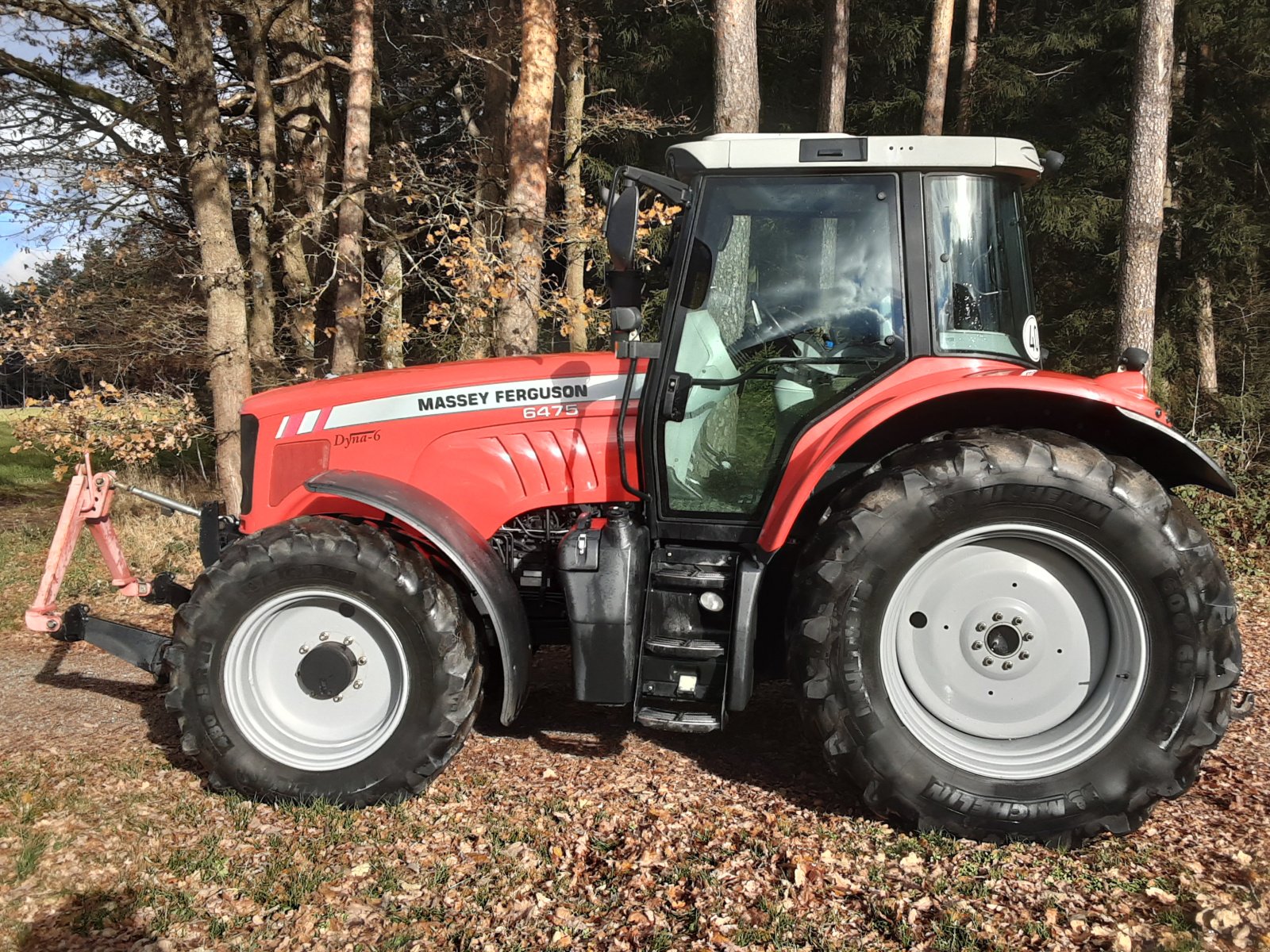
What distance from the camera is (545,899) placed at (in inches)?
111

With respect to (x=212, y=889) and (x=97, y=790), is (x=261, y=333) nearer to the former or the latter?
(x=97, y=790)

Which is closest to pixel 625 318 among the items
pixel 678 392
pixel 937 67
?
pixel 678 392

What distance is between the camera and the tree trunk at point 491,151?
976 cm

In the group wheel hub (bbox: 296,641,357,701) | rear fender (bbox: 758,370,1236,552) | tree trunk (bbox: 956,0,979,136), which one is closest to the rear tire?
wheel hub (bbox: 296,641,357,701)

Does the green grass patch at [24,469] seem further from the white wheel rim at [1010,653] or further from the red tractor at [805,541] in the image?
the white wheel rim at [1010,653]

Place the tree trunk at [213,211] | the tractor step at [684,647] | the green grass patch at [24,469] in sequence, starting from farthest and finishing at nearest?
the green grass patch at [24,469] < the tree trunk at [213,211] < the tractor step at [684,647]

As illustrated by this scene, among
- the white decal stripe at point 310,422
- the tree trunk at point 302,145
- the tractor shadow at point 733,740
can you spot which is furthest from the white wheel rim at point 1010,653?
the tree trunk at point 302,145

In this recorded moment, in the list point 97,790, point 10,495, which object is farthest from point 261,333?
point 97,790

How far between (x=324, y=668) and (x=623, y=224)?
77.5 inches

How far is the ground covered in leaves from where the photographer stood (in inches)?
104

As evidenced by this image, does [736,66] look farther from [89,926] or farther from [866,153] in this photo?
[89,926]

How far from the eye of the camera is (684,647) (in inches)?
130

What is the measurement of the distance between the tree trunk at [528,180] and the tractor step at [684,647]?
249 inches

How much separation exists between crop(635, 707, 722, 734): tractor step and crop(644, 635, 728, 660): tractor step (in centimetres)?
20
